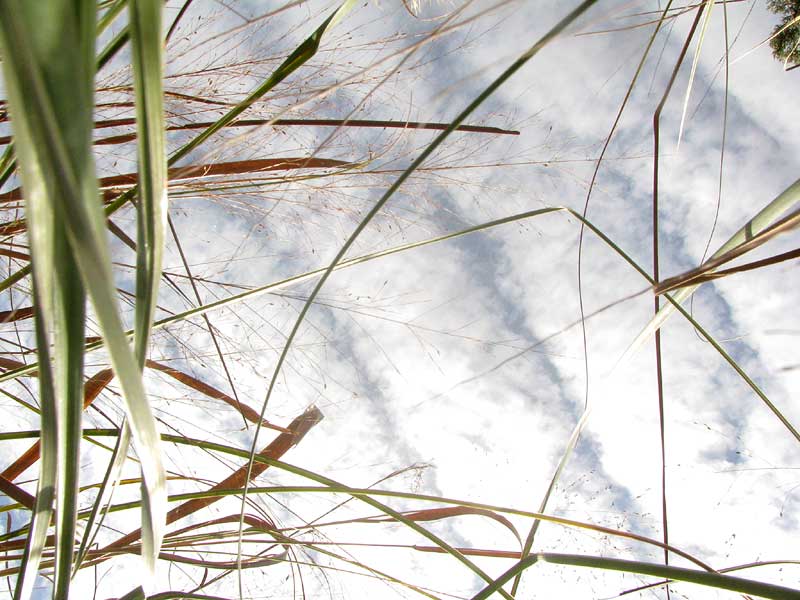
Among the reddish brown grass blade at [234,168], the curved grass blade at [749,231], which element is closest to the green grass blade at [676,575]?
the curved grass blade at [749,231]

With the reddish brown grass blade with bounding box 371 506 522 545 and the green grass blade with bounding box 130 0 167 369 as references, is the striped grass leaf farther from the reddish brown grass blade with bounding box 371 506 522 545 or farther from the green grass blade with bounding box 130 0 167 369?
the reddish brown grass blade with bounding box 371 506 522 545

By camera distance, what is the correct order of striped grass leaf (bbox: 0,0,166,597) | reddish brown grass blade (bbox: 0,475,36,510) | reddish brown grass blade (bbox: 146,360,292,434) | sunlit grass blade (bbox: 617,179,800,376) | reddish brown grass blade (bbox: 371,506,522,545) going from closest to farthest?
striped grass leaf (bbox: 0,0,166,597) → sunlit grass blade (bbox: 617,179,800,376) → reddish brown grass blade (bbox: 0,475,36,510) → reddish brown grass blade (bbox: 371,506,522,545) → reddish brown grass blade (bbox: 146,360,292,434)

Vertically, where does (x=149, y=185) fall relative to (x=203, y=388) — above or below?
below

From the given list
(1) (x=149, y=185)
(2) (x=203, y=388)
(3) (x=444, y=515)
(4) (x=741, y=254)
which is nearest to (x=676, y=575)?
(4) (x=741, y=254)

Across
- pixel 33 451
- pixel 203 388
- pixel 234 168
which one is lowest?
pixel 33 451

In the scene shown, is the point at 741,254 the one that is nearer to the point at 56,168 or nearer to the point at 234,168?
the point at 56,168

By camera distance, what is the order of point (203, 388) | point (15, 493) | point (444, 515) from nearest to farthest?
1. point (15, 493)
2. point (444, 515)
3. point (203, 388)

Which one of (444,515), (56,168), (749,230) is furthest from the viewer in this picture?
(444,515)

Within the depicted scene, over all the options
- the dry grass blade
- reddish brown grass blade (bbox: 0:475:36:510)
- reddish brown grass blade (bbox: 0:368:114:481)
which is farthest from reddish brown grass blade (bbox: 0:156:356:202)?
the dry grass blade

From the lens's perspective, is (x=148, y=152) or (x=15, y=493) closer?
(x=148, y=152)

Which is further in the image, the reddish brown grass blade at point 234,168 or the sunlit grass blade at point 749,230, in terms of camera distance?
the reddish brown grass blade at point 234,168

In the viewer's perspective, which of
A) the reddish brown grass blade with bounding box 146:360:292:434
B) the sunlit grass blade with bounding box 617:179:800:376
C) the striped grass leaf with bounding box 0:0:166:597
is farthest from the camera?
the reddish brown grass blade with bounding box 146:360:292:434

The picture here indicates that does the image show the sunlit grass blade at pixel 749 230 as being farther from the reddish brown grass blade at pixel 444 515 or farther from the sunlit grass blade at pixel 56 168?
the reddish brown grass blade at pixel 444 515

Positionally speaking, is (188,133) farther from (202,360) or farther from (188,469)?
(188,469)
